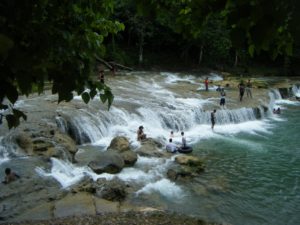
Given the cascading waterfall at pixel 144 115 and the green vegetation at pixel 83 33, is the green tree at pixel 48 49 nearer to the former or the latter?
the green vegetation at pixel 83 33

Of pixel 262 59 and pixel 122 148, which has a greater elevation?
pixel 262 59

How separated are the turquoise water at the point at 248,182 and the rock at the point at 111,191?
4.60 feet

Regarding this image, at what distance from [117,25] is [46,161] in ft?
24.4

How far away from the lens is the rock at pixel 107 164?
1261 cm

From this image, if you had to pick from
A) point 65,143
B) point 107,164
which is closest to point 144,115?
point 65,143

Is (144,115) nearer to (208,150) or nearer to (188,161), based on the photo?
(208,150)

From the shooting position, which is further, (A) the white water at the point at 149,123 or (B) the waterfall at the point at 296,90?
(B) the waterfall at the point at 296,90

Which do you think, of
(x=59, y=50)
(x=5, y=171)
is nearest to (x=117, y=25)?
(x=59, y=50)

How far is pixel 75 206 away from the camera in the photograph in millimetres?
8469

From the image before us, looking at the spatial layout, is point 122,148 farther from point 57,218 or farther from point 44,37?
point 44,37

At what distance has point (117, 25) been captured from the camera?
5.62m

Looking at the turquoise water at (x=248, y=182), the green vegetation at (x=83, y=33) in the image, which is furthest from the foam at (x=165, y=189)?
the green vegetation at (x=83, y=33)

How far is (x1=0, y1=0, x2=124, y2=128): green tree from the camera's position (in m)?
2.46

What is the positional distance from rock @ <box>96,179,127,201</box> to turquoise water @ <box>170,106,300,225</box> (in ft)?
4.60
